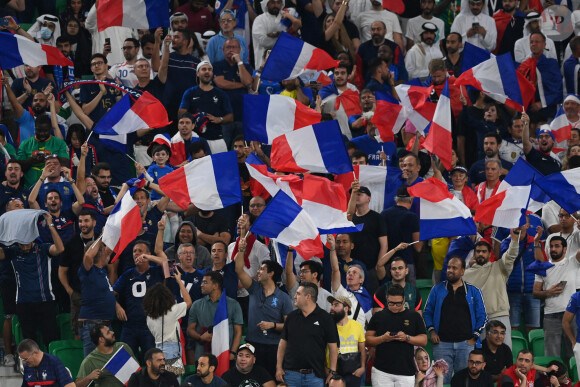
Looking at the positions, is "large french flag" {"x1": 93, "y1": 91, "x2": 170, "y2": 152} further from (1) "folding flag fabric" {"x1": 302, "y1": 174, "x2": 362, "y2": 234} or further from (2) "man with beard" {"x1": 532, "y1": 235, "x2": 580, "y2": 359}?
(2) "man with beard" {"x1": 532, "y1": 235, "x2": 580, "y2": 359}

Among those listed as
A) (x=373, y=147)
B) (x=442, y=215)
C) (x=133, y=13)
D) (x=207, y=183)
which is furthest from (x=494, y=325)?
(x=133, y=13)

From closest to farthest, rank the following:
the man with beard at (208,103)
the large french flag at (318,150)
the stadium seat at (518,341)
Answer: the large french flag at (318,150)
the stadium seat at (518,341)
the man with beard at (208,103)

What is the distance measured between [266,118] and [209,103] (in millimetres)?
1870

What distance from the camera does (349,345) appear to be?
1400 centimetres

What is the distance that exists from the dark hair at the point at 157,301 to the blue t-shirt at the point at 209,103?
13.5ft

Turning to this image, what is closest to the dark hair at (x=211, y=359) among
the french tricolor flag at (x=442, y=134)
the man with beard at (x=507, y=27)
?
the french tricolor flag at (x=442, y=134)

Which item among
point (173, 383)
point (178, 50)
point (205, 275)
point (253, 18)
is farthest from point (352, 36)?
point (173, 383)

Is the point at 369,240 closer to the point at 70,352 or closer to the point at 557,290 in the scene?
the point at 557,290

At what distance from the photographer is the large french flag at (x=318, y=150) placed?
1530 centimetres

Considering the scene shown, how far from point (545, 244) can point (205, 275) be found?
4.37 m

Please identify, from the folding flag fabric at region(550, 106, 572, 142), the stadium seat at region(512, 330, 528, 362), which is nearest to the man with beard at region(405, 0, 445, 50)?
the folding flag fabric at region(550, 106, 572, 142)

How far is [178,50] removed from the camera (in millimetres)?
19141

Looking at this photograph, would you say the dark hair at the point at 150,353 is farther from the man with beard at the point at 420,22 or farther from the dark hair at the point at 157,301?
the man with beard at the point at 420,22

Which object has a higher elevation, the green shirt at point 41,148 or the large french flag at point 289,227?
the large french flag at point 289,227
